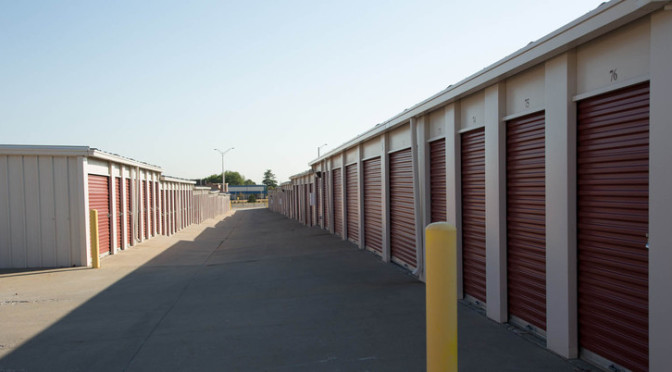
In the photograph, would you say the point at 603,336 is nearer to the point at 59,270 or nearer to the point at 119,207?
the point at 59,270

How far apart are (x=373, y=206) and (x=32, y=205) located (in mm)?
8502

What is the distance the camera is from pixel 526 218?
5715mm

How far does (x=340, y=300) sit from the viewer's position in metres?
7.53

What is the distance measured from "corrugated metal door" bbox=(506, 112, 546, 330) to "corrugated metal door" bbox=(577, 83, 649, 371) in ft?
2.14

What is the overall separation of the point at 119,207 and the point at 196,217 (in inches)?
730

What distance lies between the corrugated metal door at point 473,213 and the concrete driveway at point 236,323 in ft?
1.65

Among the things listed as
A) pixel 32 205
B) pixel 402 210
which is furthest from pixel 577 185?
pixel 32 205

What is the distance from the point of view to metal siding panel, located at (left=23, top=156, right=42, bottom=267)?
11.3 m

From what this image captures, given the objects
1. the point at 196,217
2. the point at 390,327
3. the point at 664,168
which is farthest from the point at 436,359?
the point at 196,217

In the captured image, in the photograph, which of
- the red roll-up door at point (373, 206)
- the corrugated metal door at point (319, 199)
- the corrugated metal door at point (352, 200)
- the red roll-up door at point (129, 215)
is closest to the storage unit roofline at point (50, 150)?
the red roll-up door at point (129, 215)

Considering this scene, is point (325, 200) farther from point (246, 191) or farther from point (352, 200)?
point (246, 191)

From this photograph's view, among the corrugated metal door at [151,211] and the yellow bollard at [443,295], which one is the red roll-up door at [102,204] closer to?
the corrugated metal door at [151,211]

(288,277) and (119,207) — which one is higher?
(119,207)

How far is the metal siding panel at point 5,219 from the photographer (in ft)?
36.9
